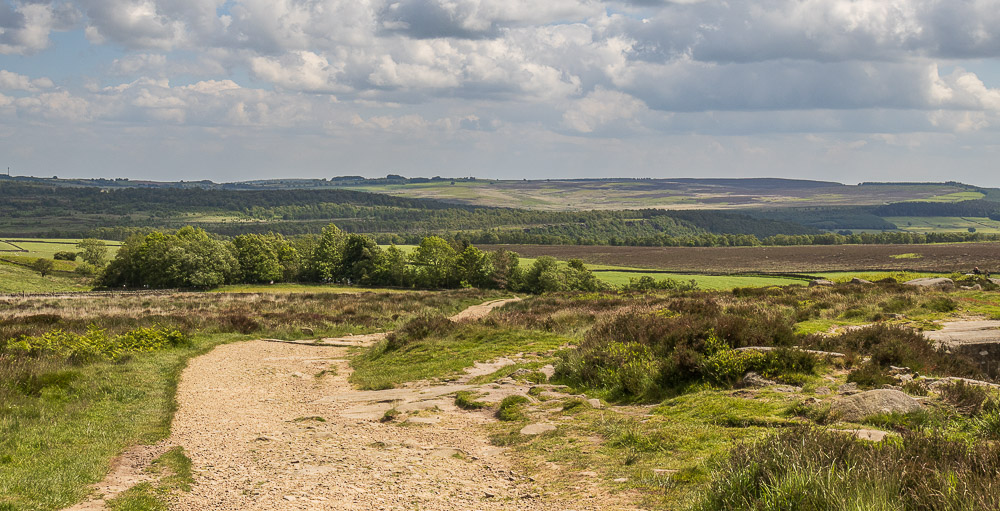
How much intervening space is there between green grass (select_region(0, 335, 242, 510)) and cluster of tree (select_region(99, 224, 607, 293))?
60.5m

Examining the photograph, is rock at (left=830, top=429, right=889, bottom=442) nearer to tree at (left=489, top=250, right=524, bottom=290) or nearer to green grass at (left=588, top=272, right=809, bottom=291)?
green grass at (left=588, top=272, right=809, bottom=291)

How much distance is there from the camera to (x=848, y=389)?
37.6 feet

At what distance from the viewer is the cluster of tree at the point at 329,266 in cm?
7762

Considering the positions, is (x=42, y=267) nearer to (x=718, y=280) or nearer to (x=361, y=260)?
(x=361, y=260)

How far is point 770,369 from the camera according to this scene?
42.5 feet

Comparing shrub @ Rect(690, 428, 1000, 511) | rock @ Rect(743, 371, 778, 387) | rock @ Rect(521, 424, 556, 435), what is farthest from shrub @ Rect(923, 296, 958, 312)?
shrub @ Rect(690, 428, 1000, 511)

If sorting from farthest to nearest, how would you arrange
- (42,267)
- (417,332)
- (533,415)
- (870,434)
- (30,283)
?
(42,267) < (30,283) < (417,332) < (533,415) < (870,434)

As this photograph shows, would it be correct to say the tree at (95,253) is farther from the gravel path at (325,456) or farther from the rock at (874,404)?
the rock at (874,404)

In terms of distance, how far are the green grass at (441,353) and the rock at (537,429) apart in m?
7.26

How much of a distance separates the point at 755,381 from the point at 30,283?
8550 cm

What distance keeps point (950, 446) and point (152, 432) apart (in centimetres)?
1280

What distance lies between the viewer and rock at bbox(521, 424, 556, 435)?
11742 millimetres

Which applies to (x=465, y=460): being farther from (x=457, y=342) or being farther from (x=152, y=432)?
(x=457, y=342)

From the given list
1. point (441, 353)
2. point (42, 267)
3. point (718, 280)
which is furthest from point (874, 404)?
point (42, 267)
